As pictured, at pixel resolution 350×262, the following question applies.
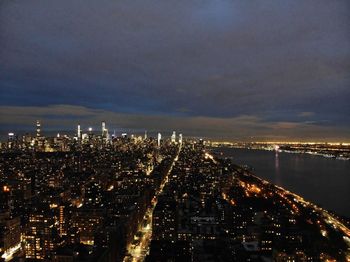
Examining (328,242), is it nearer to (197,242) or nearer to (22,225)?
(197,242)

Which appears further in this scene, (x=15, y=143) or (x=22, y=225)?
(x=15, y=143)

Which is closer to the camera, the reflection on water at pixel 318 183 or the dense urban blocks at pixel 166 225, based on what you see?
the dense urban blocks at pixel 166 225

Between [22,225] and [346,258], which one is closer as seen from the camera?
[346,258]

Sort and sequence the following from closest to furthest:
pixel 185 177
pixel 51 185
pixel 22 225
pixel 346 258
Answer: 1. pixel 346 258
2. pixel 22 225
3. pixel 51 185
4. pixel 185 177

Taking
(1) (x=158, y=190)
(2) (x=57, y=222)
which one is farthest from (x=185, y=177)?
(2) (x=57, y=222)

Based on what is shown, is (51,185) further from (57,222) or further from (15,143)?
(15,143)

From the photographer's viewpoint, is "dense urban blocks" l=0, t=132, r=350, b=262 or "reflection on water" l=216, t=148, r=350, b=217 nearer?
"dense urban blocks" l=0, t=132, r=350, b=262

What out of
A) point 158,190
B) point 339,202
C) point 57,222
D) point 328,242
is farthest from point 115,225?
point 339,202

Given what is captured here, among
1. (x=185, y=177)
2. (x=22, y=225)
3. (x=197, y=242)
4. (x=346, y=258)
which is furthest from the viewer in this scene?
(x=185, y=177)

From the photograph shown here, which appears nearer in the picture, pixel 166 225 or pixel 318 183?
pixel 166 225
